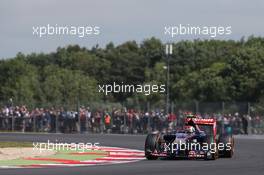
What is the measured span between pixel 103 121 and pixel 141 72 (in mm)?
44392

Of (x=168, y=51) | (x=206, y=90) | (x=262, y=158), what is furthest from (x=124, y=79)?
(x=262, y=158)

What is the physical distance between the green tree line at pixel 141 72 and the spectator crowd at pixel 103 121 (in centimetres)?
1904

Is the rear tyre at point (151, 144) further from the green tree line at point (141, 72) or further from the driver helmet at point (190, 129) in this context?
the green tree line at point (141, 72)

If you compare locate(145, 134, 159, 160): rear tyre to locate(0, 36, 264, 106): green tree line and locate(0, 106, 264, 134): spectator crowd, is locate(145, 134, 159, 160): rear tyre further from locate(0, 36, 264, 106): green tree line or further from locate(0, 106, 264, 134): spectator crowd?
locate(0, 36, 264, 106): green tree line

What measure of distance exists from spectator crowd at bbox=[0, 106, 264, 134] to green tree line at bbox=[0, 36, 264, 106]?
19038 millimetres

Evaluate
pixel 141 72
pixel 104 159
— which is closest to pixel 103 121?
pixel 104 159

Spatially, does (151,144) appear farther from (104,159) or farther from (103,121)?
(103,121)

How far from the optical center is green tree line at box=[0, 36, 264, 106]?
7250 centimetres

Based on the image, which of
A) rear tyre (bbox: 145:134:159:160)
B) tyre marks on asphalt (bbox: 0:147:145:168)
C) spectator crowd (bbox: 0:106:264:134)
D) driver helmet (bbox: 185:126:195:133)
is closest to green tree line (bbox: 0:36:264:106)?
spectator crowd (bbox: 0:106:264:134)

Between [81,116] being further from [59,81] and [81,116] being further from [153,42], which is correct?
[153,42]

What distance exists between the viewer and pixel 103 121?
4416cm

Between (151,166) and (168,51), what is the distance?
28.1 meters

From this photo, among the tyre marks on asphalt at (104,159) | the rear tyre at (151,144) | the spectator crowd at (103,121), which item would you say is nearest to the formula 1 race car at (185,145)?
the rear tyre at (151,144)

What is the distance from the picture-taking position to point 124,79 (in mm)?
85062
